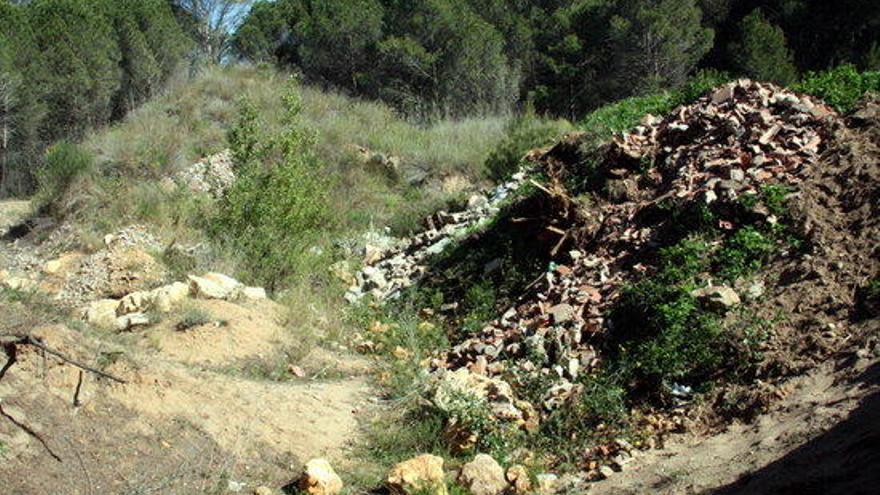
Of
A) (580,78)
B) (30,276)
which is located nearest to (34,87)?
(30,276)

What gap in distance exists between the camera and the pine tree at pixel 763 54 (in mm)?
17812

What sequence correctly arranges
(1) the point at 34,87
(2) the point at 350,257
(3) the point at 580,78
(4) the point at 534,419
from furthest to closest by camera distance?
(3) the point at 580,78 → (1) the point at 34,87 → (2) the point at 350,257 → (4) the point at 534,419

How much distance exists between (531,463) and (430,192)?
29.7ft

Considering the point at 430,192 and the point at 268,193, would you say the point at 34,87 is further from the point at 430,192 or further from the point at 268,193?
the point at 268,193

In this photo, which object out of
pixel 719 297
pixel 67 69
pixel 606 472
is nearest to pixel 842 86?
pixel 719 297

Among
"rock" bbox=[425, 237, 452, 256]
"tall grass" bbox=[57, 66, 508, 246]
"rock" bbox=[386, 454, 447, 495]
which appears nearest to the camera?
"rock" bbox=[386, 454, 447, 495]

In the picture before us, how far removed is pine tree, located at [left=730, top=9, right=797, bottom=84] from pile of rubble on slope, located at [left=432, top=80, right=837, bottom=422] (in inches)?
407

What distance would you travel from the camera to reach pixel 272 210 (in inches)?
367

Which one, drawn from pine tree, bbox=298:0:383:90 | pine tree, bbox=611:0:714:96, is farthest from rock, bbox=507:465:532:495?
pine tree, bbox=298:0:383:90

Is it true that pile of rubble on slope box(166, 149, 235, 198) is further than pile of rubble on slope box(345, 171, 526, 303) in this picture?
Yes

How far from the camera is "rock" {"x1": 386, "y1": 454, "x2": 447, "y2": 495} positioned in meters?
4.68

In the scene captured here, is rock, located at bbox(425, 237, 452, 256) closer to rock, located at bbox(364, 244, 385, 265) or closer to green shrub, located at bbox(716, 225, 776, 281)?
rock, located at bbox(364, 244, 385, 265)

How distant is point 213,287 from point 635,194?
13.2 feet

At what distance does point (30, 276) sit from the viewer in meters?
10.3
